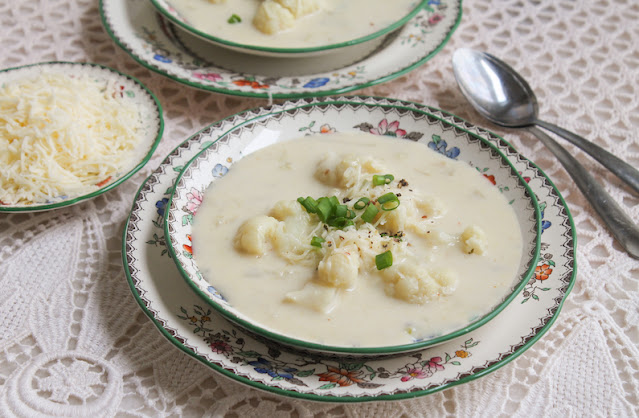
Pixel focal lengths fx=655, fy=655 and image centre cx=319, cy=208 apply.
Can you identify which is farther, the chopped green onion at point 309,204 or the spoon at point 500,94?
the spoon at point 500,94

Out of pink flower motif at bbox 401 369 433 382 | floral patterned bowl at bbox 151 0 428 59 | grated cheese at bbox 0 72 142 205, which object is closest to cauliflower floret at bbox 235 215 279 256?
pink flower motif at bbox 401 369 433 382

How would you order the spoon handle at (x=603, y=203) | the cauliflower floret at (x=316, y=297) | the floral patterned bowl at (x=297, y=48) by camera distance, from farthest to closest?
the floral patterned bowl at (x=297, y=48) < the spoon handle at (x=603, y=203) < the cauliflower floret at (x=316, y=297)

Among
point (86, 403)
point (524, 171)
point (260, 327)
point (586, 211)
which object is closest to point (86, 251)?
point (86, 403)

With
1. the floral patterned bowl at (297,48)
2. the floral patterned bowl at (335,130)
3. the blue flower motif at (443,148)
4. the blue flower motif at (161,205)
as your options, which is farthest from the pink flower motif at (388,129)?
the blue flower motif at (161,205)

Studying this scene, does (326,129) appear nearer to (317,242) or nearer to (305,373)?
(317,242)

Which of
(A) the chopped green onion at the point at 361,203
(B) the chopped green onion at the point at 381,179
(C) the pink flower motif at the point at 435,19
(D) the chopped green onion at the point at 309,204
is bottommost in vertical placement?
(D) the chopped green onion at the point at 309,204

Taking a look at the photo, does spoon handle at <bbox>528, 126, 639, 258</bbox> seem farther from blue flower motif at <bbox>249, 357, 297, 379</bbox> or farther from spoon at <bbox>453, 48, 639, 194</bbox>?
blue flower motif at <bbox>249, 357, 297, 379</bbox>

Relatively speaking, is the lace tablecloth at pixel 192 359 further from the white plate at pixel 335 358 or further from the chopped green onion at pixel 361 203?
the chopped green onion at pixel 361 203
